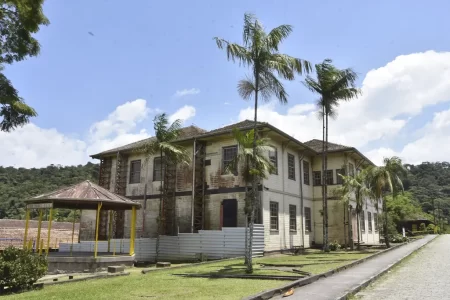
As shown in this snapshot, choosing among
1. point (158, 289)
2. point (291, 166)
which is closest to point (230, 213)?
point (291, 166)

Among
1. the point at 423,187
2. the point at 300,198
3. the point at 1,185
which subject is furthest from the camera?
the point at 423,187

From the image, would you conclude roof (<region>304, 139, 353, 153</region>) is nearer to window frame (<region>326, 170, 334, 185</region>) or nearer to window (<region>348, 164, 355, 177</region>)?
window frame (<region>326, 170, 334, 185</region>)

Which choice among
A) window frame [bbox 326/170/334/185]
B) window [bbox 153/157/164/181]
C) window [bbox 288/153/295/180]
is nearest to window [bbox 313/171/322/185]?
window frame [bbox 326/170/334/185]

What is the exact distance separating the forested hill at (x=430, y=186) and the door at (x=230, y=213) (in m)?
61.6

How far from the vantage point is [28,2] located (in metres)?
11.7

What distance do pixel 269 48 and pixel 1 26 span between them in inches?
359

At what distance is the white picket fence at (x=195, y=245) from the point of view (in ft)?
66.7

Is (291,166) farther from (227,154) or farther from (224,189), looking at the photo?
(224,189)

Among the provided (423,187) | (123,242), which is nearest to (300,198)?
(123,242)

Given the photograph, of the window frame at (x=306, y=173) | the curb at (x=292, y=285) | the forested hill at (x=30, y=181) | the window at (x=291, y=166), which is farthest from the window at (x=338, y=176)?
the forested hill at (x=30, y=181)

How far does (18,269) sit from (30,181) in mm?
52168

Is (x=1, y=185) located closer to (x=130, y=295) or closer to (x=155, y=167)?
(x=155, y=167)

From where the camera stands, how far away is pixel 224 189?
906 inches

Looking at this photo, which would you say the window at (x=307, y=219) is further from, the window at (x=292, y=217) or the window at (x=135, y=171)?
the window at (x=135, y=171)
